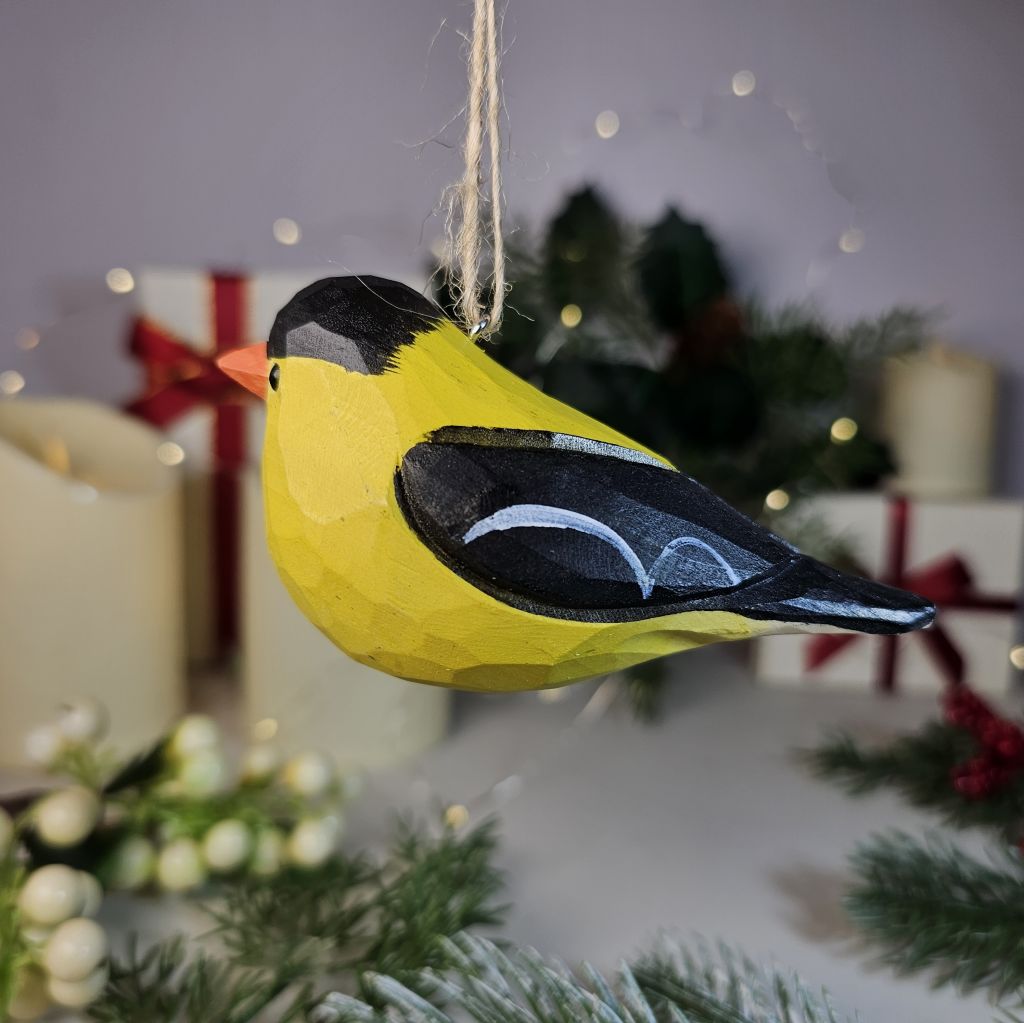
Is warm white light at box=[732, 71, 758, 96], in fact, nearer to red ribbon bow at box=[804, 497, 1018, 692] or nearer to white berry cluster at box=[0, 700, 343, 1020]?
red ribbon bow at box=[804, 497, 1018, 692]

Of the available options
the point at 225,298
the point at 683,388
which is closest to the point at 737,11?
the point at 683,388

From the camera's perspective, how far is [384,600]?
0.83 feet

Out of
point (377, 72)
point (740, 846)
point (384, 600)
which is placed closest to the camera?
point (384, 600)

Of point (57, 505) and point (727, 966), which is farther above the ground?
point (57, 505)

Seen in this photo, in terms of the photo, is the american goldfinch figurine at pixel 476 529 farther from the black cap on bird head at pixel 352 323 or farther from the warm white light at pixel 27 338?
the warm white light at pixel 27 338

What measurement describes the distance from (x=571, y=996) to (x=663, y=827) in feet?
0.62

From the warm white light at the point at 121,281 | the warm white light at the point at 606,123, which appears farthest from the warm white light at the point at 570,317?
the warm white light at the point at 121,281

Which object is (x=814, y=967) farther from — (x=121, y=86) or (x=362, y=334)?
(x=121, y=86)

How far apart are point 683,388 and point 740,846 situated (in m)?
0.27

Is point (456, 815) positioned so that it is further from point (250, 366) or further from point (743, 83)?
point (743, 83)

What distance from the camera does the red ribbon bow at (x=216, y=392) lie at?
24.9 inches

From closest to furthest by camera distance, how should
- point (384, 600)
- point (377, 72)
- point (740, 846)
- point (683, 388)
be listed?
point (384, 600), point (377, 72), point (740, 846), point (683, 388)

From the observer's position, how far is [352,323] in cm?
26

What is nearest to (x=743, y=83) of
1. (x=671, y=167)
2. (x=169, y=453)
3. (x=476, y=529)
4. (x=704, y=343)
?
(x=671, y=167)
